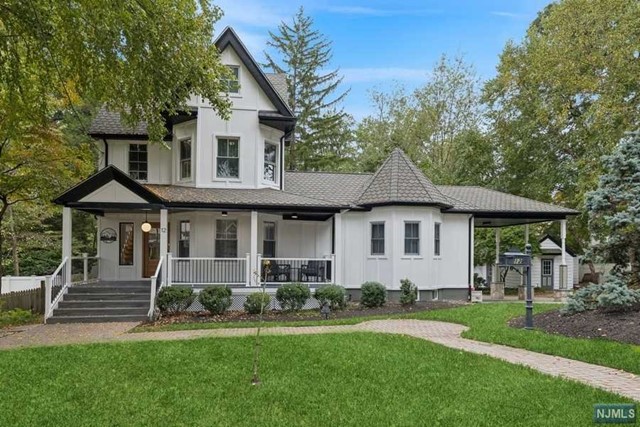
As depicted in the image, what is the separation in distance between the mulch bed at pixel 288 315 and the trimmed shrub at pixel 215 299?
21 cm

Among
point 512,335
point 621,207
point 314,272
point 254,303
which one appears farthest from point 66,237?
point 621,207

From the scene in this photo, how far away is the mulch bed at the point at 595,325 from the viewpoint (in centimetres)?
873

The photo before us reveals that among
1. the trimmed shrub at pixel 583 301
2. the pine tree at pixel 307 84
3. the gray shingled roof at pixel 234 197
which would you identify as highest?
the pine tree at pixel 307 84

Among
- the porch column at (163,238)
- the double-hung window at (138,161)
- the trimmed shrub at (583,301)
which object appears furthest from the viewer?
the double-hung window at (138,161)

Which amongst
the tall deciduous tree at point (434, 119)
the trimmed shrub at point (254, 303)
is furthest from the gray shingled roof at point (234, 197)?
the tall deciduous tree at point (434, 119)

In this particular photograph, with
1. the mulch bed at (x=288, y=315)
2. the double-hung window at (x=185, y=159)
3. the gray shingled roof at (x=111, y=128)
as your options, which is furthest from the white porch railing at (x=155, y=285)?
the gray shingled roof at (x=111, y=128)

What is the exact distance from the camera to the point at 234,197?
15656mm

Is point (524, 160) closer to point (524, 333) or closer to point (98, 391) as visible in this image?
point (524, 333)

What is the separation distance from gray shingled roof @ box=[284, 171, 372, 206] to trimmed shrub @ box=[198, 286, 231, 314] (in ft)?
17.1

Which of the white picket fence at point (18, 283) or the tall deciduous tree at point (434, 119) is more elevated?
the tall deciduous tree at point (434, 119)

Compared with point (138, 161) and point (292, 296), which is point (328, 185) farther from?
point (138, 161)

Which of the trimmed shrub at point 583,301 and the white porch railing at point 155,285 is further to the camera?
the white porch railing at point 155,285

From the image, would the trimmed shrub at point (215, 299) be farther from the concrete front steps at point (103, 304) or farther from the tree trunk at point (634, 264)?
the tree trunk at point (634, 264)

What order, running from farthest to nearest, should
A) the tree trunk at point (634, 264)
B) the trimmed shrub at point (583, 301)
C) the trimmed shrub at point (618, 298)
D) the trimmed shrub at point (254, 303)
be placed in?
the trimmed shrub at point (254, 303) < the tree trunk at point (634, 264) < the trimmed shrub at point (583, 301) < the trimmed shrub at point (618, 298)
